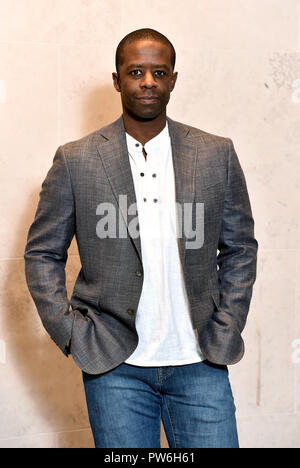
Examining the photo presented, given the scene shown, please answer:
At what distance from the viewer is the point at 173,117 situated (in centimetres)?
234

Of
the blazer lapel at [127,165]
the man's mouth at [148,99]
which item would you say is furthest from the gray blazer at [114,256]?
the man's mouth at [148,99]

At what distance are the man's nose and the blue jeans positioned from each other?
760mm

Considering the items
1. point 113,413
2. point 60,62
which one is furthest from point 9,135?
point 113,413

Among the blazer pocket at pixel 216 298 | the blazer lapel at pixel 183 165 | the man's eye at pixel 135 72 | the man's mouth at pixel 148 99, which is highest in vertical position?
the man's eye at pixel 135 72

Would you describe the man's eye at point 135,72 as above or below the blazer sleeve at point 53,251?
above

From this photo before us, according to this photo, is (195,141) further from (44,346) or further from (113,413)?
(44,346)

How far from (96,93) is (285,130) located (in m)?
0.82

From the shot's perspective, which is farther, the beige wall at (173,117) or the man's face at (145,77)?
the beige wall at (173,117)

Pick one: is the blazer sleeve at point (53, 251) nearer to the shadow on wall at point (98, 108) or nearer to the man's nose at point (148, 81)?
the man's nose at point (148, 81)

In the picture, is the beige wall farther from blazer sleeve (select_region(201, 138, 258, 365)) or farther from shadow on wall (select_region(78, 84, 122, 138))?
blazer sleeve (select_region(201, 138, 258, 365))

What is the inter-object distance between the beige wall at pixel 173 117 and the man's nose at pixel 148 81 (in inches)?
28.3

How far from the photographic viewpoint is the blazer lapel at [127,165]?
5.20ft

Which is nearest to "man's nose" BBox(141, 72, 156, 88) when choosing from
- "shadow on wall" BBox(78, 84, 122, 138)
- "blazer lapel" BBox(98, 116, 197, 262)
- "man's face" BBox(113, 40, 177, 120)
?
"man's face" BBox(113, 40, 177, 120)

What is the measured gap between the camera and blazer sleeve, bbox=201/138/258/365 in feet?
5.41
